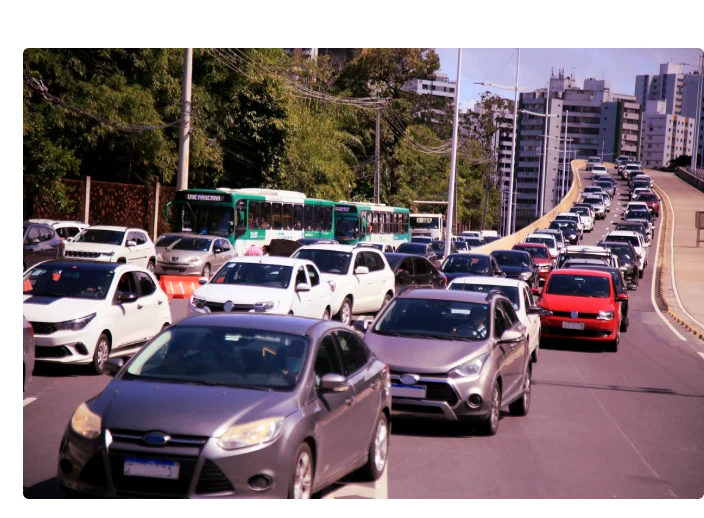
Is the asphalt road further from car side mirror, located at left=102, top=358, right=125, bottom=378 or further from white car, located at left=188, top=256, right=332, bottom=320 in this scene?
white car, located at left=188, top=256, right=332, bottom=320

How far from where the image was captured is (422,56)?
283 ft

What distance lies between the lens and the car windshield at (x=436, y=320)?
1225cm

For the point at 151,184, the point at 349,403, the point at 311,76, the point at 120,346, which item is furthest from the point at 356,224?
the point at 349,403

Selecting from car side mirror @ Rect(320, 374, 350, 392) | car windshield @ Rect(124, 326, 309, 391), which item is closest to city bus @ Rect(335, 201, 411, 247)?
car windshield @ Rect(124, 326, 309, 391)

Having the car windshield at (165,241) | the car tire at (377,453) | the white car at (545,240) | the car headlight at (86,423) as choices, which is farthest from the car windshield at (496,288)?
the white car at (545,240)

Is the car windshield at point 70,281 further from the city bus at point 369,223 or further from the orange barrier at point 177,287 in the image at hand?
the city bus at point 369,223

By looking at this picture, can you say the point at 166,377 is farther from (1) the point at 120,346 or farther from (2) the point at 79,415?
(1) the point at 120,346

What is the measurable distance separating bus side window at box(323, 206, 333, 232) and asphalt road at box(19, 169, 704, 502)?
95.1 feet

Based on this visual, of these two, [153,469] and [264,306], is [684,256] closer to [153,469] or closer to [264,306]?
[264,306]

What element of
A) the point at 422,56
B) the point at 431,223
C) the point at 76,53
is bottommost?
the point at 431,223

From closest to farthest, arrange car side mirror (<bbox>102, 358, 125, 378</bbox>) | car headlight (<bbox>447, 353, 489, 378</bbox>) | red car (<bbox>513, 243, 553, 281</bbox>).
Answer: car side mirror (<bbox>102, 358, 125, 378</bbox>) → car headlight (<bbox>447, 353, 489, 378</bbox>) → red car (<bbox>513, 243, 553, 281</bbox>)

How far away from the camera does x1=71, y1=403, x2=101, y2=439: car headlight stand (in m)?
6.82

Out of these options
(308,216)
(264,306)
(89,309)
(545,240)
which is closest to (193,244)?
(308,216)
